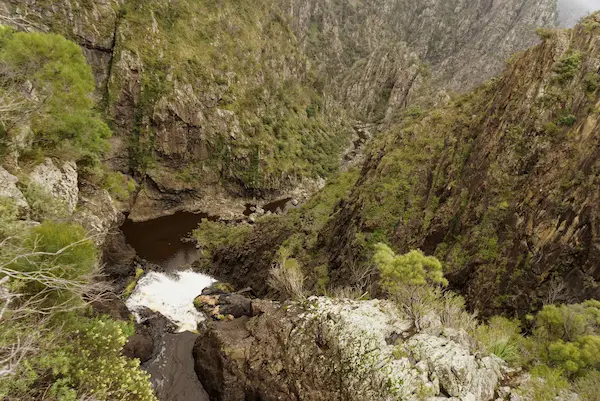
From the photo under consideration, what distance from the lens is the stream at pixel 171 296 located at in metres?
23.9

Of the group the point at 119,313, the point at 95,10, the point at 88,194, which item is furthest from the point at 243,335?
the point at 95,10

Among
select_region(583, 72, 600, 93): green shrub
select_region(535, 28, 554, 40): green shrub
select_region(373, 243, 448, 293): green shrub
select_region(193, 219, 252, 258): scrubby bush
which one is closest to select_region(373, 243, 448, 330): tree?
select_region(373, 243, 448, 293): green shrub

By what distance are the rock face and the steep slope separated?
6755 mm

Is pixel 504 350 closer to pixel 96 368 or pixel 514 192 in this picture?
pixel 514 192

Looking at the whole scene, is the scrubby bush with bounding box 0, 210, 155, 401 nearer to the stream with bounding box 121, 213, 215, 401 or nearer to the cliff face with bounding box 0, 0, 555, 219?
the stream with bounding box 121, 213, 215, 401

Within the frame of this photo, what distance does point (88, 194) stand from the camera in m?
30.9

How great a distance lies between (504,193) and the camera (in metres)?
21.3

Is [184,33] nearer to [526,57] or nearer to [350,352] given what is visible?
[526,57]

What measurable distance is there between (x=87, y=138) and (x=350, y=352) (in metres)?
30.5

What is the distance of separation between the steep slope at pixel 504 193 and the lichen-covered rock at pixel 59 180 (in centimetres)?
2019

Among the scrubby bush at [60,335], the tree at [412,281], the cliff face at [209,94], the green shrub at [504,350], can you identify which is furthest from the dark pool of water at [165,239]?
the green shrub at [504,350]

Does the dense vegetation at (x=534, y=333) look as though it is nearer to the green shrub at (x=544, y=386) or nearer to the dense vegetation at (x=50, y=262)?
the green shrub at (x=544, y=386)

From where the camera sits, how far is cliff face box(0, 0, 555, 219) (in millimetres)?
58625

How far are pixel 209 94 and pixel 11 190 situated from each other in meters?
54.0
